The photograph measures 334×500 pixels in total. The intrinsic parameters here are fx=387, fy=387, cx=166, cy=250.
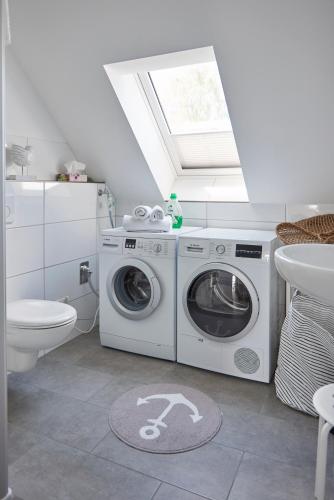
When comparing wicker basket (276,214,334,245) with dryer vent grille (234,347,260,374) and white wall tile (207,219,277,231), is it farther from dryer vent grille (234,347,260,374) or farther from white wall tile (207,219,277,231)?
dryer vent grille (234,347,260,374)

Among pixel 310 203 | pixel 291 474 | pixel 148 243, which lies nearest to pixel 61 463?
pixel 291 474

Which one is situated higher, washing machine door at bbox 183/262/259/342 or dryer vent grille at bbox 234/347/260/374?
washing machine door at bbox 183/262/259/342

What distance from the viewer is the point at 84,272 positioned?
3061mm

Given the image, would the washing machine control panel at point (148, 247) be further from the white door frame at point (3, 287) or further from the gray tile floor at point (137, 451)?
the white door frame at point (3, 287)

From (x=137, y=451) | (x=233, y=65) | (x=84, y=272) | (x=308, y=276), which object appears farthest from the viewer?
(x=84, y=272)

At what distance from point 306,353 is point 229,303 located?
0.56m

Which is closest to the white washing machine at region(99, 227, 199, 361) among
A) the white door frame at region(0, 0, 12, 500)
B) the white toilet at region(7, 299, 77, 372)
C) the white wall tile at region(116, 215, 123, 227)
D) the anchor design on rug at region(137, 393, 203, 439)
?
the anchor design on rug at region(137, 393, 203, 439)

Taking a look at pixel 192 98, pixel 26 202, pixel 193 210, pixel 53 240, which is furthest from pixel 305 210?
pixel 26 202

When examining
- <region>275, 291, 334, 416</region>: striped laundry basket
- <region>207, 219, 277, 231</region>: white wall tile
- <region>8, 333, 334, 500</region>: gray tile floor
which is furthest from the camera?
<region>207, 219, 277, 231</region>: white wall tile

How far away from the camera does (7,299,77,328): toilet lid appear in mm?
1979

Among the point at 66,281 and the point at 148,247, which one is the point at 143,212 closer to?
the point at 148,247

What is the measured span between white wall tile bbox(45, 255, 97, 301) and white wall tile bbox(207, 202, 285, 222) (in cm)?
106

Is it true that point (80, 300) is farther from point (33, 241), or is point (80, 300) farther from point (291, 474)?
point (291, 474)

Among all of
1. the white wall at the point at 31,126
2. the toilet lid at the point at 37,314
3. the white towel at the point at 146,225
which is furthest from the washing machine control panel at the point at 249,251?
the white wall at the point at 31,126
